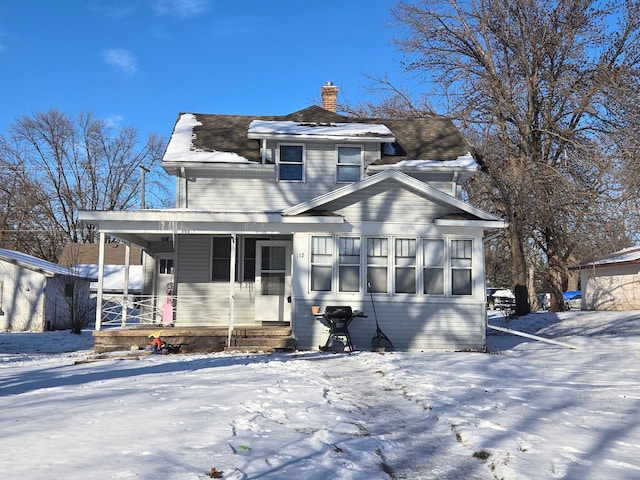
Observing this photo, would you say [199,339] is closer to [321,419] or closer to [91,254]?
[321,419]

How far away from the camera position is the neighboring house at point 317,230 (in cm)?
1452

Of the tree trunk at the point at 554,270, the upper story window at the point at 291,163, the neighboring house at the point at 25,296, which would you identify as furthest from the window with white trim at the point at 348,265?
the neighboring house at the point at 25,296

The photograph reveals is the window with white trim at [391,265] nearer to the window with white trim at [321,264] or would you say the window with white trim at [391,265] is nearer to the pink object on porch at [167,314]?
the window with white trim at [321,264]

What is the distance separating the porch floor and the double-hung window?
406 cm

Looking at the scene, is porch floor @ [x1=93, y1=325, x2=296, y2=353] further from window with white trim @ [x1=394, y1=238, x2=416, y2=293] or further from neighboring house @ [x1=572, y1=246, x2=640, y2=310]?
neighboring house @ [x1=572, y1=246, x2=640, y2=310]

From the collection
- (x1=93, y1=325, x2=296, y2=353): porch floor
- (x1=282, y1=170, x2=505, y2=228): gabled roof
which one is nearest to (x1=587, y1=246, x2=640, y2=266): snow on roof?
(x1=282, y1=170, x2=505, y2=228): gabled roof

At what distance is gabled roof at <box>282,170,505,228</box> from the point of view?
47.5 ft

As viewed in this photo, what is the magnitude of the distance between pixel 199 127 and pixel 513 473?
15.8m

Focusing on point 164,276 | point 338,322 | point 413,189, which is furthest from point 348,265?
point 164,276

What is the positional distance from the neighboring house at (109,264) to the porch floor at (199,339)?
2368 centimetres

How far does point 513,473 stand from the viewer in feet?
16.4

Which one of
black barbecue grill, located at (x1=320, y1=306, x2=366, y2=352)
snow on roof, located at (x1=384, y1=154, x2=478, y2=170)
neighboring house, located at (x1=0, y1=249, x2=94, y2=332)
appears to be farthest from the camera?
neighboring house, located at (x1=0, y1=249, x2=94, y2=332)

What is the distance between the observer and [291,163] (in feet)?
56.6

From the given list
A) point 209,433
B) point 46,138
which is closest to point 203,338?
point 209,433
